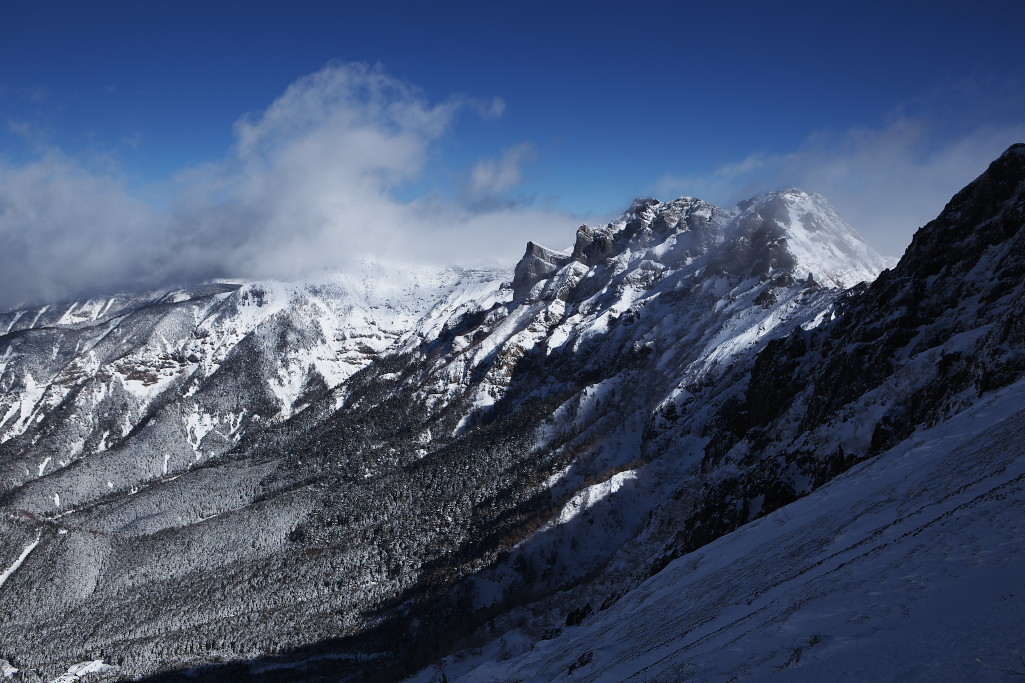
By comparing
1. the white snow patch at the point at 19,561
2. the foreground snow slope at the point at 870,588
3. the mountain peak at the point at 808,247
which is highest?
the white snow patch at the point at 19,561

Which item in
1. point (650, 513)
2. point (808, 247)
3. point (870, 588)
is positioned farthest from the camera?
point (808, 247)

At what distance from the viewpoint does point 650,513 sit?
79938 millimetres

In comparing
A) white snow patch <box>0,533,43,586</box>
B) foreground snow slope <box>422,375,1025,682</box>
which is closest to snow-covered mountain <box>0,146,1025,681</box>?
foreground snow slope <box>422,375,1025,682</box>

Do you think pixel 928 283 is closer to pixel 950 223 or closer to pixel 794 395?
pixel 950 223

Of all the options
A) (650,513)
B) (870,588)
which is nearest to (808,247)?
(650,513)

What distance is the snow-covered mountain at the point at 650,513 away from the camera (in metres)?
20.2

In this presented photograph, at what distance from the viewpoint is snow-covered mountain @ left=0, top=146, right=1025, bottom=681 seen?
2016cm

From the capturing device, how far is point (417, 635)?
9500cm

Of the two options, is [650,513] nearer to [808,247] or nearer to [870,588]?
[870,588]

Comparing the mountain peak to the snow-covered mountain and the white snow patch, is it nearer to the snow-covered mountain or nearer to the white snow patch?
the snow-covered mountain

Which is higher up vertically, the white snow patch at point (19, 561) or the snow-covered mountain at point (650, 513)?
the white snow patch at point (19, 561)

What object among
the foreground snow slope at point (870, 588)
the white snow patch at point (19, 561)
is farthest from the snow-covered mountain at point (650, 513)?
the white snow patch at point (19, 561)

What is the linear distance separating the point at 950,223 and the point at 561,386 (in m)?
127

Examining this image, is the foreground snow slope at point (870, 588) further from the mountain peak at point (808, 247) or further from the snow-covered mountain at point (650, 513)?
the mountain peak at point (808, 247)
